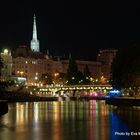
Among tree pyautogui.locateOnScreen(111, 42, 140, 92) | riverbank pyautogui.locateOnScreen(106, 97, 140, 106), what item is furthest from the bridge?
riverbank pyautogui.locateOnScreen(106, 97, 140, 106)

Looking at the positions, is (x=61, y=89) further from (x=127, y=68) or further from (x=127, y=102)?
(x=127, y=102)

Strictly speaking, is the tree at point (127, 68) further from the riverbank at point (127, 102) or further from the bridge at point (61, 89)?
the bridge at point (61, 89)

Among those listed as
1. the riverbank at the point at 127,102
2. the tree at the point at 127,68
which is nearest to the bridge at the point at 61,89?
the tree at the point at 127,68

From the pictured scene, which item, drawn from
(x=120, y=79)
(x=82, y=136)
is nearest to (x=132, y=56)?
(x=120, y=79)

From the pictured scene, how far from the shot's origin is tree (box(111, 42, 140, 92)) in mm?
101312

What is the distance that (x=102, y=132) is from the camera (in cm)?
4247

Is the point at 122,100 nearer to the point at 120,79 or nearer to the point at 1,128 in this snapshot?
the point at 120,79

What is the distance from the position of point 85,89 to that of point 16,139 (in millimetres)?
149908

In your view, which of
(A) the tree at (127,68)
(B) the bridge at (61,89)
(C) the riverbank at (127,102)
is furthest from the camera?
(B) the bridge at (61,89)

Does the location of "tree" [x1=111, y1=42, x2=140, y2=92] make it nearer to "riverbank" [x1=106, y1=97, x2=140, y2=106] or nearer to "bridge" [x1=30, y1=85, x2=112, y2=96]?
"riverbank" [x1=106, y1=97, x2=140, y2=106]

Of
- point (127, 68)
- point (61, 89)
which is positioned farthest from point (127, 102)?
point (61, 89)

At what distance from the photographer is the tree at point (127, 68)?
101312 mm

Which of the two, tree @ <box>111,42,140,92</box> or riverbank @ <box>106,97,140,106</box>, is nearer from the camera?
riverbank @ <box>106,97,140,106</box>

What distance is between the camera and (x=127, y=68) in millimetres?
106562
